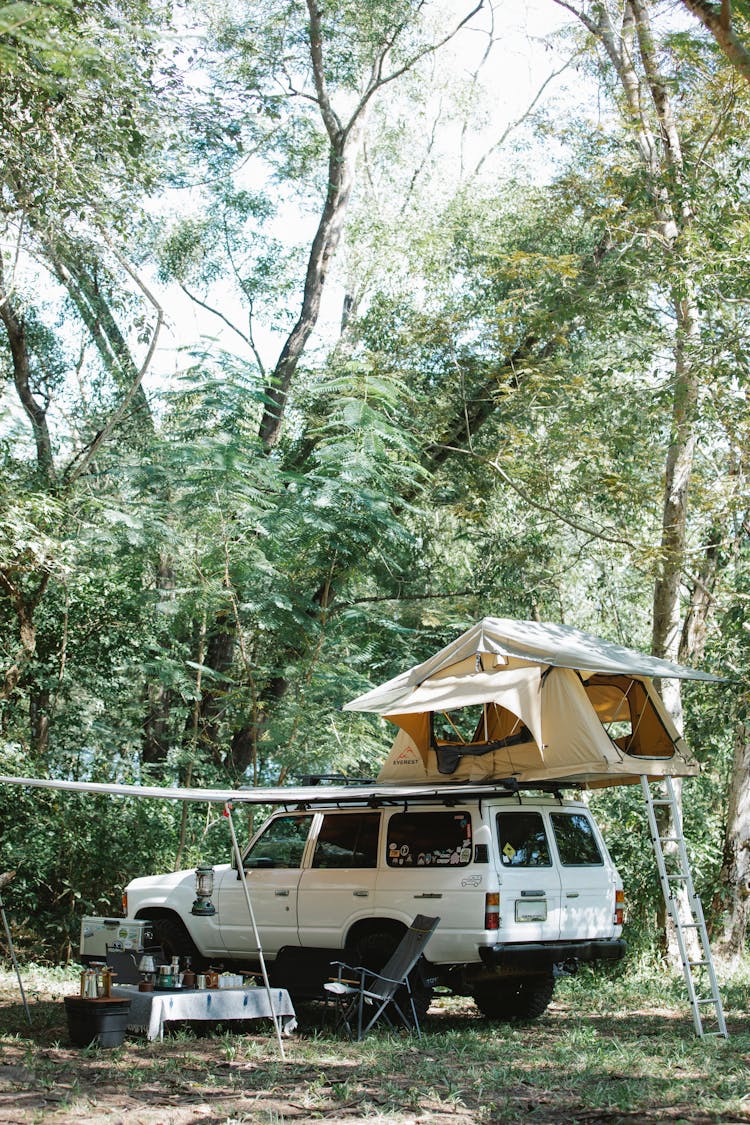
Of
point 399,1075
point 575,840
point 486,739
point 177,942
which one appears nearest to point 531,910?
point 575,840

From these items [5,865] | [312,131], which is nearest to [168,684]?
[5,865]

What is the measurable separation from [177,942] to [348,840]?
76.1 inches

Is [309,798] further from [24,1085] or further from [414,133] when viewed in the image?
[414,133]

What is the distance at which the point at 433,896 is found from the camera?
7590 millimetres

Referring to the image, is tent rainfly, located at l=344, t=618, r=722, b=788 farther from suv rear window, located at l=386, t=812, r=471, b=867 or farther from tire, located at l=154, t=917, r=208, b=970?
tire, located at l=154, t=917, r=208, b=970

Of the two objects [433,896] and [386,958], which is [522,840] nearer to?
[433,896]

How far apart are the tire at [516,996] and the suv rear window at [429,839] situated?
4.05 feet

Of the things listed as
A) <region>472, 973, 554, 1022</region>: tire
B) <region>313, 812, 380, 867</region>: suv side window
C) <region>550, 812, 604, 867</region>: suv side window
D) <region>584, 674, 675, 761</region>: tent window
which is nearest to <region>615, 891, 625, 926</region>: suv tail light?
<region>550, 812, 604, 867</region>: suv side window

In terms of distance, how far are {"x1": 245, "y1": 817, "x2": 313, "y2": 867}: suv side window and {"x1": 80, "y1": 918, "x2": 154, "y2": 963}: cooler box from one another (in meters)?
1.00

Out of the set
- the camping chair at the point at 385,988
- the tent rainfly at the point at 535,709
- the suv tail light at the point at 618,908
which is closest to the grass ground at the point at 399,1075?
the camping chair at the point at 385,988

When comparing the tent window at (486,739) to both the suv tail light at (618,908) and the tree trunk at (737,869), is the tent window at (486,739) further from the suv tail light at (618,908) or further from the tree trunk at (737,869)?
the tree trunk at (737,869)

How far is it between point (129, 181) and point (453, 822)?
733cm

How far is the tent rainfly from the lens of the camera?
803 cm

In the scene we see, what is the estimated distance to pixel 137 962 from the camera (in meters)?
8.26
